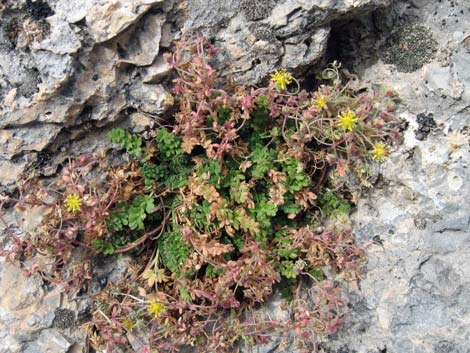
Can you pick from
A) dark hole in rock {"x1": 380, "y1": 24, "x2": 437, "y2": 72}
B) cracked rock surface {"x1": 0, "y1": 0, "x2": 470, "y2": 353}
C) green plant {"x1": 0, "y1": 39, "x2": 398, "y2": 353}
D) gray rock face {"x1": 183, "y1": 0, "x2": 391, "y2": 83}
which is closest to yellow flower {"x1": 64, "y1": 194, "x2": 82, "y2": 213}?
green plant {"x1": 0, "y1": 39, "x2": 398, "y2": 353}

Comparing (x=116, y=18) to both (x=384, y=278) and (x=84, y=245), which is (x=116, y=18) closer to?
(x=84, y=245)

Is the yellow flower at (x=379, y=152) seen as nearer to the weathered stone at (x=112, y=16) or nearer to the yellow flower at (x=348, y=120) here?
the yellow flower at (x=348, y=120)

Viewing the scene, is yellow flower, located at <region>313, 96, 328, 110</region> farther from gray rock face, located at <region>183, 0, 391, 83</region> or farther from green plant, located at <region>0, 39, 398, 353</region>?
gray rock face, located at <region>183, 0, 391, 83</region>

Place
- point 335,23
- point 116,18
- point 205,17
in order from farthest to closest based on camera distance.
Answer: point 335,23 → point 205,17 → point 116,18

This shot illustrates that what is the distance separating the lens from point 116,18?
355 cm

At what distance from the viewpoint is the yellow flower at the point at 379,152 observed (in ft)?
12.6

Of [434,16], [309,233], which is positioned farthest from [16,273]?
[434,16]

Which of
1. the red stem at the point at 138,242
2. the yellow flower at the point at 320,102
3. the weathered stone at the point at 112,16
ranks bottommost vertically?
the red stem at the point at 138,242

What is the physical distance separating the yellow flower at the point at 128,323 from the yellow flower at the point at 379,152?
2.23m

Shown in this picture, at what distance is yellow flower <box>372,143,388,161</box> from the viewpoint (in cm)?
383

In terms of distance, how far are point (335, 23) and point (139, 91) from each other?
1648 millimetres

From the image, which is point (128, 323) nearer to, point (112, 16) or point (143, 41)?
point (143, 41)

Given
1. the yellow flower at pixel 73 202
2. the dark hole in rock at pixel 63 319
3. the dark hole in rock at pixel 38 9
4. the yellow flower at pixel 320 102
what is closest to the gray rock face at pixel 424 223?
the yellow flower at pixel 320 102

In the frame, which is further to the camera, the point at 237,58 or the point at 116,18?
the point at 237,58
